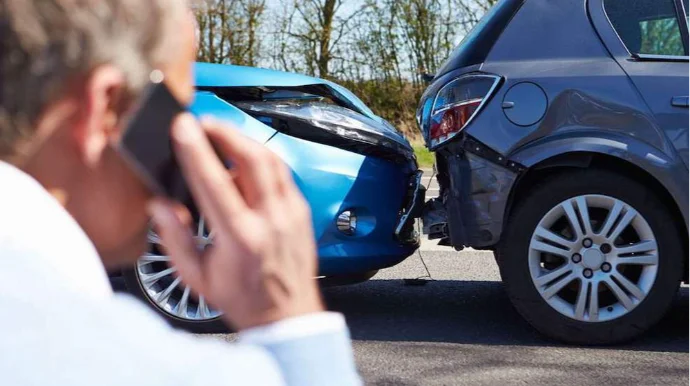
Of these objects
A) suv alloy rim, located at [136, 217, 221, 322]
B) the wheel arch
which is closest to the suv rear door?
the wheel arch

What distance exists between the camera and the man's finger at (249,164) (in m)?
0.71

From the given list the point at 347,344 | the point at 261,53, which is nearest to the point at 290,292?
the point at 347,344

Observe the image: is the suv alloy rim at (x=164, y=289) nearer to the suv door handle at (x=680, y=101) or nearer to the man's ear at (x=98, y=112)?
the suv door handle at (x=680, y=101)

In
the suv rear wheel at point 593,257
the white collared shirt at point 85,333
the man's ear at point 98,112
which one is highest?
the man's ear at point 98,112

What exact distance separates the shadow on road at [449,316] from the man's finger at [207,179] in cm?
370

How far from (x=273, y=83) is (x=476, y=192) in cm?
106

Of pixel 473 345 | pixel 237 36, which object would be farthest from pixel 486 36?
pixel 237 36

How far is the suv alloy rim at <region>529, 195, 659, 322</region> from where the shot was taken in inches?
161

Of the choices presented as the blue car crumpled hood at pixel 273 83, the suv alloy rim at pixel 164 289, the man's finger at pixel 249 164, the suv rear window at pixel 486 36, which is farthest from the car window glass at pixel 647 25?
the man's finger at pixel 249 164

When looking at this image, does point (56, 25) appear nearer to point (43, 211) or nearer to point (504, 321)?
point (43, 211)

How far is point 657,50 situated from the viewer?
13.6 feet

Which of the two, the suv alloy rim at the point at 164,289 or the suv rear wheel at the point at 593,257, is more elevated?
the suv rear wheel at the point at 593,257

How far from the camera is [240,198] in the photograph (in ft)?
2.30

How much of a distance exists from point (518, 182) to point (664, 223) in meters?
0.63
